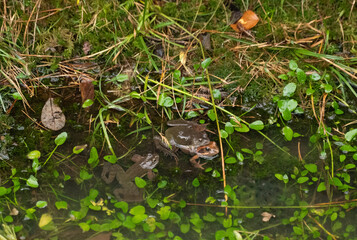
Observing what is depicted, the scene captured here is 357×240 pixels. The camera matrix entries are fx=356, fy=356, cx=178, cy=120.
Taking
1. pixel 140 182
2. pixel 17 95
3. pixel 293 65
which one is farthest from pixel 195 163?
pixel 17 95

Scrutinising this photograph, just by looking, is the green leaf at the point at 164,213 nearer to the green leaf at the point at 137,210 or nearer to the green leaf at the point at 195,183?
the green leaf at the point at 137,210

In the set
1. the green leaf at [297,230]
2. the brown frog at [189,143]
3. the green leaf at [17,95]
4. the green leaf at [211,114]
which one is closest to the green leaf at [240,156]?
the brown frog at [189,143]

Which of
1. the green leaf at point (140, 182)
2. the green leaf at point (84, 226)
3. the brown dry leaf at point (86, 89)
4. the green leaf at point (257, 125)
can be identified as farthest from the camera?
the brown dry leaf at point (86, 89)

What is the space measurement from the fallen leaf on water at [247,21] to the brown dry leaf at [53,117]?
145 centimetres

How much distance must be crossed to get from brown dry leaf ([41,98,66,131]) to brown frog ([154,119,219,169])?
665 millimetres

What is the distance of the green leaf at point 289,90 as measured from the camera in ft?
7.98

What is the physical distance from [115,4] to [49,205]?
1.49m

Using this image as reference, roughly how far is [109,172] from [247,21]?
59.4 inches

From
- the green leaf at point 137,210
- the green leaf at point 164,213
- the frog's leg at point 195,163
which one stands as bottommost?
the green leaf at point 164,213

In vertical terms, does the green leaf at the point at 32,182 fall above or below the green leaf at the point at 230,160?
above

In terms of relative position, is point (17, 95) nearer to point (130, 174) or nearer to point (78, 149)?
point (78, 149)

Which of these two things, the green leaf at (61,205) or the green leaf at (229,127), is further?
the green leaf at (229,127)

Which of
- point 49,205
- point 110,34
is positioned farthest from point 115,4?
point 49,205

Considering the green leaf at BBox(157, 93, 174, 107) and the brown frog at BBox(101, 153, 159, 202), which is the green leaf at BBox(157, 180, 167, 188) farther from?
the green leaf at BBox(157, 93, 174, 107)
